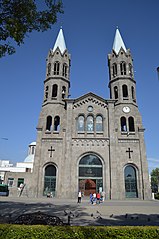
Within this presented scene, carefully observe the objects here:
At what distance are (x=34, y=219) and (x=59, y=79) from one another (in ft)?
103

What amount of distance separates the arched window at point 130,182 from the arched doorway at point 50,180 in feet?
35.5

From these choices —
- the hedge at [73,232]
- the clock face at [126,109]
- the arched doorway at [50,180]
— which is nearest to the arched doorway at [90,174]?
the arched doorway at [50,180]

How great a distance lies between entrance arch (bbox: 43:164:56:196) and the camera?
29.1 m

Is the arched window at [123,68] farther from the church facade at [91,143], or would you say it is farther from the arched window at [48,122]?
the arched window at [48,122]

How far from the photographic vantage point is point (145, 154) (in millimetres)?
30359

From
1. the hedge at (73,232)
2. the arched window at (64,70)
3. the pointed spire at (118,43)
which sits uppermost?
the pointed spire at (118,43)

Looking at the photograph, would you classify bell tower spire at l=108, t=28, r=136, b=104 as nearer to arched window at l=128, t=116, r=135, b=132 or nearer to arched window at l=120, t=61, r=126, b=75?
arched window at l=120, t=61, r=126, b=75

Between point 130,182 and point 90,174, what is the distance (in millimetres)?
6087

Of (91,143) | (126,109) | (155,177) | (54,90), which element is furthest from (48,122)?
(155,177)

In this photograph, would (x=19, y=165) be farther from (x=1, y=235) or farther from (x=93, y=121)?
(x=1, y=235)

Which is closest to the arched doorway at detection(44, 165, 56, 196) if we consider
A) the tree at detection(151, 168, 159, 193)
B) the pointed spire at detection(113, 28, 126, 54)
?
the pointed spire at detection(113, 28, 126, 54)

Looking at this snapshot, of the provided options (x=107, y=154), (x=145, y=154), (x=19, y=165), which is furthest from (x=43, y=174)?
(x=19, y=165)

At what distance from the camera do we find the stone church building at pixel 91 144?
95.1ft

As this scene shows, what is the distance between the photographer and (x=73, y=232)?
620cm
